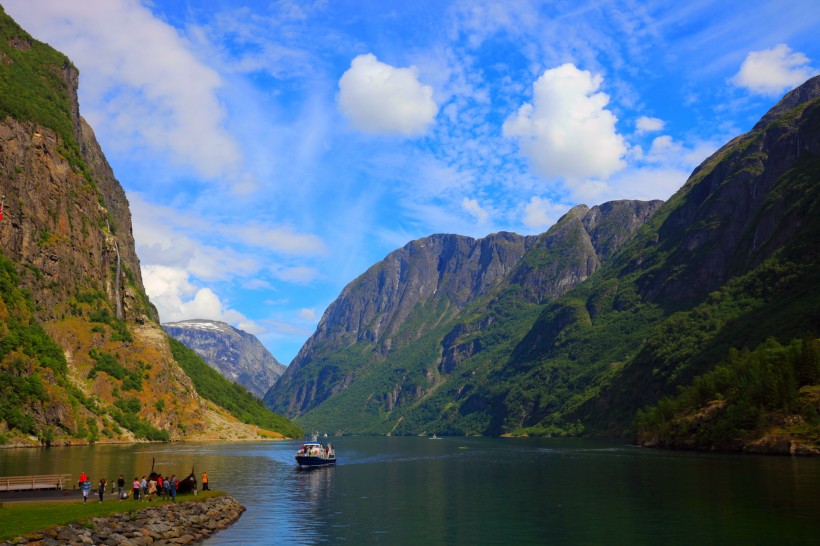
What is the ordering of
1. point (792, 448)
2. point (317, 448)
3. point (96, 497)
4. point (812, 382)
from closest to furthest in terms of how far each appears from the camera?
1. point (96, 497)
2. point (792, 448)
3. point (812, 382)
4. point (317, 448)

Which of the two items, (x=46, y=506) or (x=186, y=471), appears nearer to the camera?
(x=46, y=506)

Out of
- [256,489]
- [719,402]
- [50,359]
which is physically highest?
[50,359]

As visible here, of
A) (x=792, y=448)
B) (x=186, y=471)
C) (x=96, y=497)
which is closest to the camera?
(x=96, y=497)

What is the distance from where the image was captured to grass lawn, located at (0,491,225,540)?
149ft

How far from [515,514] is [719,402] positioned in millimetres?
115453

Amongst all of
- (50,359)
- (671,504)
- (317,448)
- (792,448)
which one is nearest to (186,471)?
(317,448)

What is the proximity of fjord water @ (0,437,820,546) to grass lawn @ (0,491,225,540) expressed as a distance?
9.39 metres

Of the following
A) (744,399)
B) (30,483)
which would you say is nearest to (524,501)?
(30,483)

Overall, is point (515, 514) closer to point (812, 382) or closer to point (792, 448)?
point (792, 448)

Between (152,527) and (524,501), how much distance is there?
45088mm

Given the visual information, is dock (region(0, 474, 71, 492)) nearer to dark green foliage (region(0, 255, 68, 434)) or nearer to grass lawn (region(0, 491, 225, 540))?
grass lawn (region(0, 491, 225, 540))

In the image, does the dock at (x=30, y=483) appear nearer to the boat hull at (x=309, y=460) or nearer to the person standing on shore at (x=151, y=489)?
the person standing on shore at (x=151, y=489)

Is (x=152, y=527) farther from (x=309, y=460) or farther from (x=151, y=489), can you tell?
(x=309, y=460)

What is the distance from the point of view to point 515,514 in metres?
68.8
